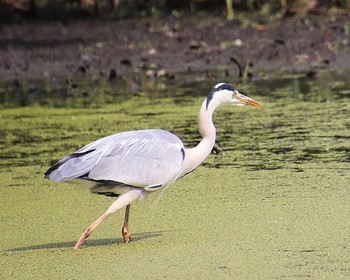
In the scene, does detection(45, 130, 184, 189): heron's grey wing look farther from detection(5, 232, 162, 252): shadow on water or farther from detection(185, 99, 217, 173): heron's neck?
detection(5, 232, 162, 252): shadow on water

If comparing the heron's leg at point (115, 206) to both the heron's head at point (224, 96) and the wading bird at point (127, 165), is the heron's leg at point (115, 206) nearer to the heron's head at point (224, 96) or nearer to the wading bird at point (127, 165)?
the wading bird at point (127, 165)

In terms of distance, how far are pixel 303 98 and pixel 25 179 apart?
3.11 meters

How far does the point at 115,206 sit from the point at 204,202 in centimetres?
82

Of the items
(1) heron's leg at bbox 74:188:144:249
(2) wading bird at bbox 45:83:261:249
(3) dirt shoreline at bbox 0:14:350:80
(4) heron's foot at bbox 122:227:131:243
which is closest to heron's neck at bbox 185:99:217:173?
(2) wading bird at bbox 45:83:261:249

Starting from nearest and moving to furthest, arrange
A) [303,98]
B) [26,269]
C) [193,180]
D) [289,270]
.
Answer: [289,270]
[26,269]
[193,180]
[303,98]

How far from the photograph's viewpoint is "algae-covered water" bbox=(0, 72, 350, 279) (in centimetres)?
433

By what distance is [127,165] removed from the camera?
4766 millimetres

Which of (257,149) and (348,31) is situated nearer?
(257,149)

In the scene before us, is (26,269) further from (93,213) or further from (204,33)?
(204,33)

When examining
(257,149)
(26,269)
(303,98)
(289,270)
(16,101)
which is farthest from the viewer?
(16,101)

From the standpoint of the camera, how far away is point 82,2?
14.3 metres

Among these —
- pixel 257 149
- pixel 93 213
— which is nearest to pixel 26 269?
pixel 93 213

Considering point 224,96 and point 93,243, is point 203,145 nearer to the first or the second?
point 224,96

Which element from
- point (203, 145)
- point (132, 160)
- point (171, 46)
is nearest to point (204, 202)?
point (203, 145)
